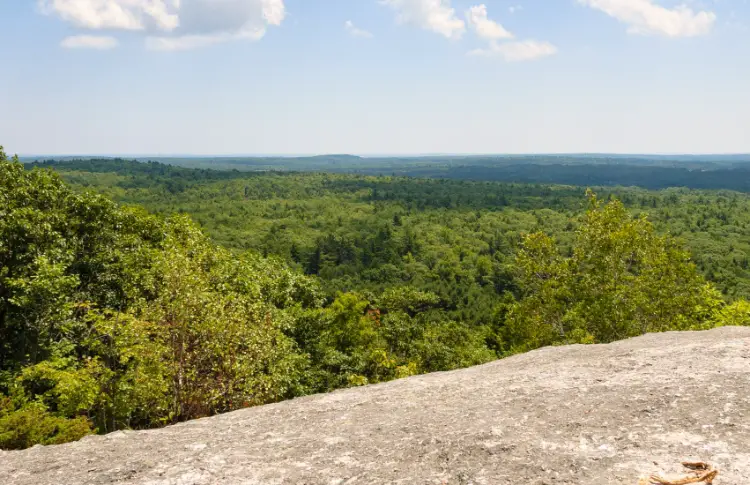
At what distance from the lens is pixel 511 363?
15758mm

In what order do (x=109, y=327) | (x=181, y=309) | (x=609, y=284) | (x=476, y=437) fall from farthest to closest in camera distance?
(x=609, y=284)
(x=181, y=309)
(x=109, y=327)
(x=476, y=437)

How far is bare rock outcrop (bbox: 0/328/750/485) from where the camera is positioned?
7.81 metres

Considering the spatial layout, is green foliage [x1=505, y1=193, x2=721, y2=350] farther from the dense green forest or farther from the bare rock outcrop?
the bare rock outcrop

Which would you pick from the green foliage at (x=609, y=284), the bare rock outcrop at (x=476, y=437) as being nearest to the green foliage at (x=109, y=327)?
the bare rock outcrop at (x=476, y=437)

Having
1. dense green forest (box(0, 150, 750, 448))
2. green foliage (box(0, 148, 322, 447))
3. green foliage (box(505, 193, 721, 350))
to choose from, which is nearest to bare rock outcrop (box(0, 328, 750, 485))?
green foliage (box(0, 148, 322, 447))

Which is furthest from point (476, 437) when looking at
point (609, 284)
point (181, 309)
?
point (609, 284)

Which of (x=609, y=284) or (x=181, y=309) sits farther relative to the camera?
(x=609, y=284)

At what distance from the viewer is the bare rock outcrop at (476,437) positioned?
7.81 metres

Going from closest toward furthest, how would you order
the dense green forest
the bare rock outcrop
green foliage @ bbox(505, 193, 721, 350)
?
the bare rock outcrop
the dense green forest
green foliage @ bbox(505, 193, 721, 350)

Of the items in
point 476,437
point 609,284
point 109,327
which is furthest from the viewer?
point 609,284

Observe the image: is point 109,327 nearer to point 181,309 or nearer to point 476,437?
point 181,309

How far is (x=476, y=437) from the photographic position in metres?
9.09

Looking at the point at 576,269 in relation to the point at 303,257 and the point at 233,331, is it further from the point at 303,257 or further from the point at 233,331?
Result: the point at 303,257

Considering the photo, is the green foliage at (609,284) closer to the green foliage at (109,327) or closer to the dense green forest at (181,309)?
the dense green forest at (181,309)
